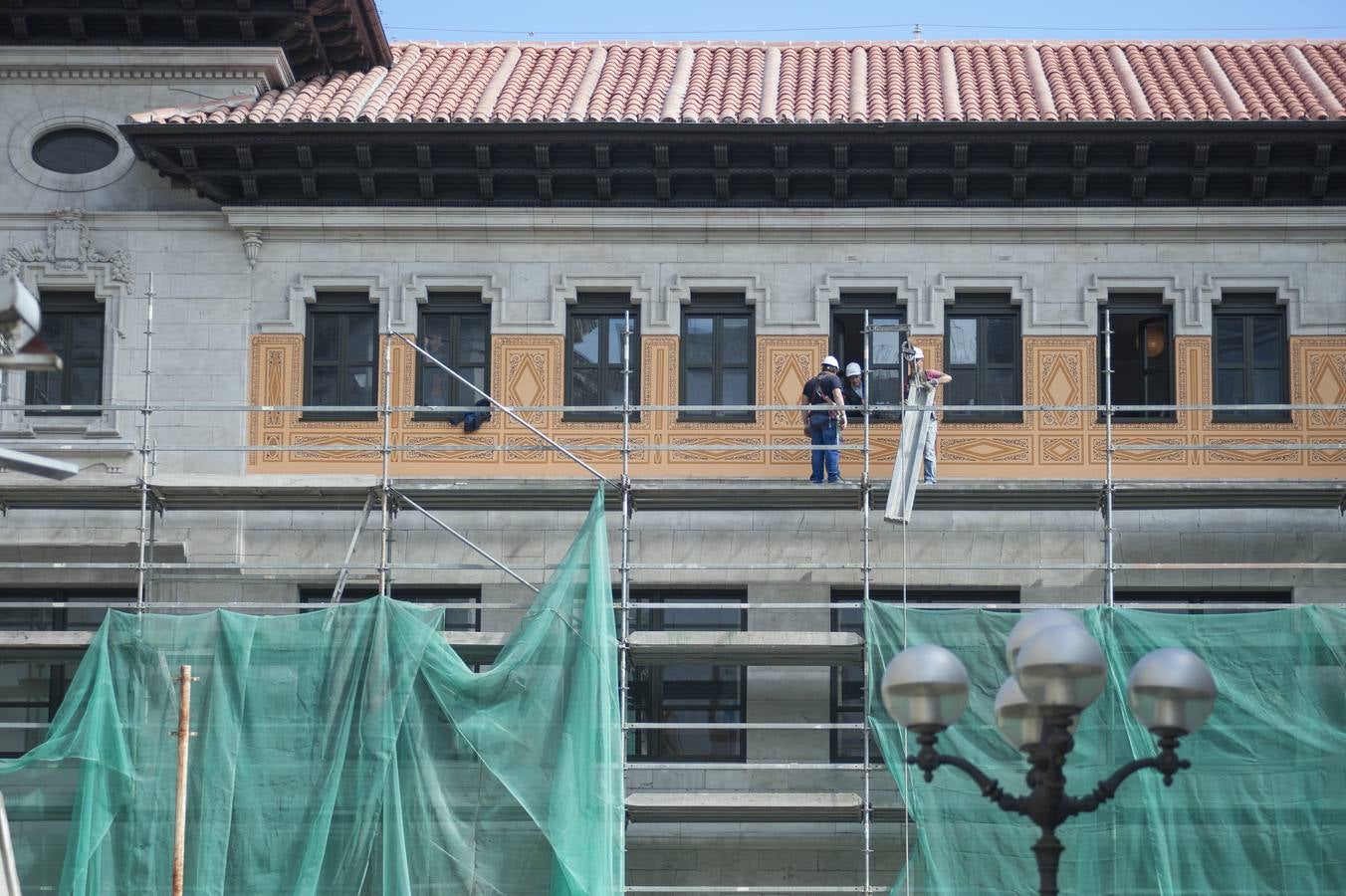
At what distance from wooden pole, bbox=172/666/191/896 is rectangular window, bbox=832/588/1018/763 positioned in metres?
6.59

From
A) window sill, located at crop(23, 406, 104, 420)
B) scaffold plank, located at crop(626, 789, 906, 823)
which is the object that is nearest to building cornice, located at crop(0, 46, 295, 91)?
window sill, located at crop(23, 406, 104, 420)

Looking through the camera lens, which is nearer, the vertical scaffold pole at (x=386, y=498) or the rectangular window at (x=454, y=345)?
the vertical scaffold pole at (x=386, y=498)

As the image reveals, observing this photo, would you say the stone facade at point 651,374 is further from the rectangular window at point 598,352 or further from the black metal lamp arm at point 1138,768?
the black metal lamp arm at point 1138,768

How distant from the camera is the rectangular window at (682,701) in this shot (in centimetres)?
2345

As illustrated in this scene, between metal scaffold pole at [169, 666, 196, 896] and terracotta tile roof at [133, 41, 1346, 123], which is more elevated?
terracotta tile roof at [133, 41, 1346, 123]

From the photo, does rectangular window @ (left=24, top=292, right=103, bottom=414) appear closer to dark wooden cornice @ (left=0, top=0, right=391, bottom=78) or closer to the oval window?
the oval window

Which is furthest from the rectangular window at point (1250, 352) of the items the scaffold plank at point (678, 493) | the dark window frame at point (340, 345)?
the dark window frame at point (340, 345)

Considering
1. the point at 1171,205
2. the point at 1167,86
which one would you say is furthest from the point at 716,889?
the point at 1167,86

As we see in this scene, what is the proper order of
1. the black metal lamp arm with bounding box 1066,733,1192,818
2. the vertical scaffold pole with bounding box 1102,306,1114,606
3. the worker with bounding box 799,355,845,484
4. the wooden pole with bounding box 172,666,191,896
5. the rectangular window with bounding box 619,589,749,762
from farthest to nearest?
the rectangular window with bounding box 619,589,749,762 < the worker with bounding box 799,355,845,484 < the vertical scaffold pole with bounding box 1102,306,1114,606 < the wooden pole with bounding box 172,666,191,896 < the black metal lamp arm with bounding box 1066,733,1192,818

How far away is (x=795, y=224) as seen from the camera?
24828mm

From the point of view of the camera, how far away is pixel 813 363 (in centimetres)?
2455

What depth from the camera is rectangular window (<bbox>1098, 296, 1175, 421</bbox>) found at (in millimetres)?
24625

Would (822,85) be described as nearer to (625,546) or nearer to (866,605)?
(625,546)

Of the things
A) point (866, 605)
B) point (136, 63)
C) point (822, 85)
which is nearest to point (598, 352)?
point (822, 85)
